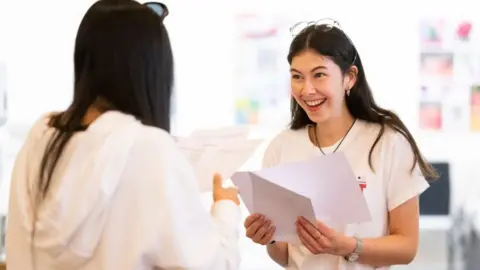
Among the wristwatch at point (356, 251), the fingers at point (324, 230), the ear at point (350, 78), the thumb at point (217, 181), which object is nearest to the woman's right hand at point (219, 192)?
the thumb at point (217, 181)

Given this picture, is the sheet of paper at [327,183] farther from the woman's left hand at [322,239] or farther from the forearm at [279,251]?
the forearm at [279,251]

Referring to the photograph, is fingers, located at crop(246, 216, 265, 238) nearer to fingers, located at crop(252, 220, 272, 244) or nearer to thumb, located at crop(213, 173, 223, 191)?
fingers, located at crop(252, 220, 272, 244)

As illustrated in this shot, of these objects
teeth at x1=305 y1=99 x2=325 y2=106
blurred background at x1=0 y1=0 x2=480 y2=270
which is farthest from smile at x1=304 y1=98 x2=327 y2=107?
blurred background at x1=0 y1=0 x2=480 y2=270

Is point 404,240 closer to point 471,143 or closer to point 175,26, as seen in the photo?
point 471,143

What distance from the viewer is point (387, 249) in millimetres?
1448

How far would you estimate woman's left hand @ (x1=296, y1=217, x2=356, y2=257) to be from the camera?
141 cm

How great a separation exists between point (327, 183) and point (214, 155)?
269mm

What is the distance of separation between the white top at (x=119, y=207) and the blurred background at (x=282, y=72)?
135 cm

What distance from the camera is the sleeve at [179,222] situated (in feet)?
3.49

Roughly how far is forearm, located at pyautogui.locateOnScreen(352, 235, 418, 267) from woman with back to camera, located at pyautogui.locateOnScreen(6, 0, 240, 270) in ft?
1.39

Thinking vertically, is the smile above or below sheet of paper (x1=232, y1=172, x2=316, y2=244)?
above

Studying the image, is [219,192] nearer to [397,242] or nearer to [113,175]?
[113,175]

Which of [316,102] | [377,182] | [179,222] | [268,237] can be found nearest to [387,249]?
[377,182]

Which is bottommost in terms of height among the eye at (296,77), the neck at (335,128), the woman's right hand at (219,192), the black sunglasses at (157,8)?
the woman's right hand at (219,192)
